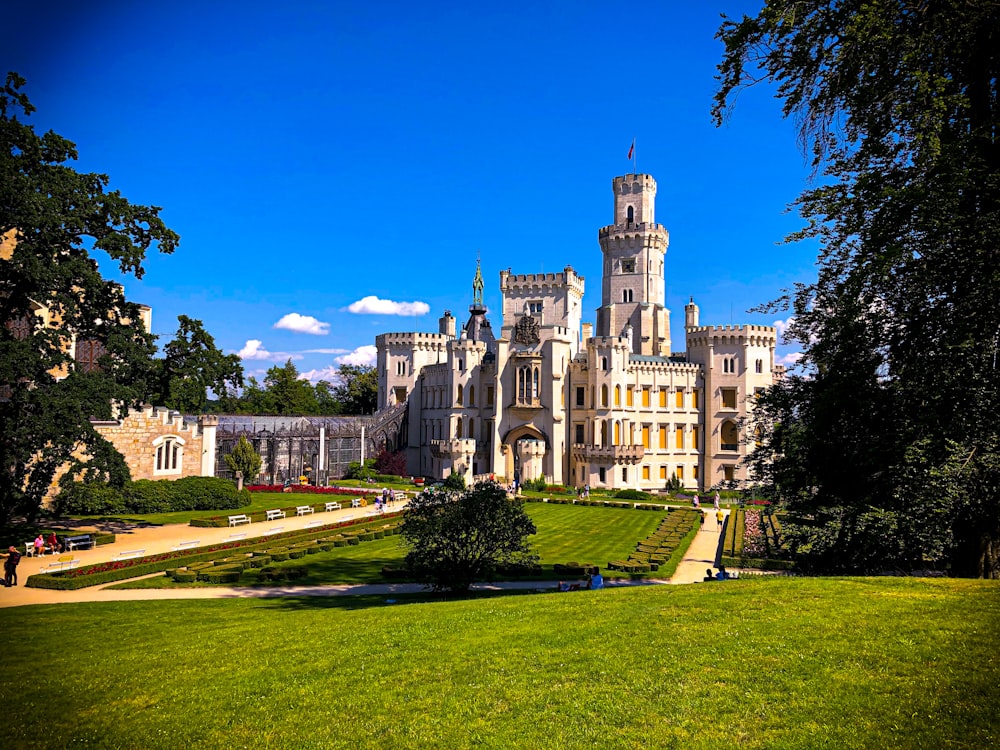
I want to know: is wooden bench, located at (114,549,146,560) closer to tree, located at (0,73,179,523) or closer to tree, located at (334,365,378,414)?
tree, located at (0,73,179,523)

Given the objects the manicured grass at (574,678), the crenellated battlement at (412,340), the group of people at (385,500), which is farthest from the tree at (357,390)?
the manicured grass at (574,678)

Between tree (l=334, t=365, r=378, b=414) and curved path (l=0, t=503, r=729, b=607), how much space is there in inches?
2268

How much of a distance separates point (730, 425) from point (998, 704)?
6118cm

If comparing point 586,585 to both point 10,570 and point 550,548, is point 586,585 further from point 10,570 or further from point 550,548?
point 10,570

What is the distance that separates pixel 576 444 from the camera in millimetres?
63250

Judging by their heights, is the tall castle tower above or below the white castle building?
above

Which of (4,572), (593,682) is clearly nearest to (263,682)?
(593,682)

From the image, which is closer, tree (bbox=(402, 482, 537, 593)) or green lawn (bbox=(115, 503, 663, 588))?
tree (bbox=(402, 482, 537, 593))

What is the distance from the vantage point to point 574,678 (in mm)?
9711

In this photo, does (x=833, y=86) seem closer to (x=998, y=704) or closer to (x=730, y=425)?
(x=998, y=704)

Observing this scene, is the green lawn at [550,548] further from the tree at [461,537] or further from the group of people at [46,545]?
the group of people at [46,545]

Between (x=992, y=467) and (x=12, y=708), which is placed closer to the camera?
(x=12, y=708)

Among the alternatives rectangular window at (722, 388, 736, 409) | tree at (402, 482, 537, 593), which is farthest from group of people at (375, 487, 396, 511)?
rectangular window at (722, 388, 736, 409)

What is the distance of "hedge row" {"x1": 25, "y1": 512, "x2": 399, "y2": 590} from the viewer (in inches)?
877
